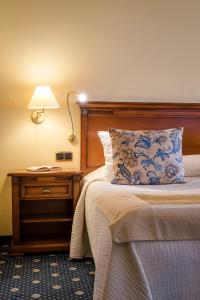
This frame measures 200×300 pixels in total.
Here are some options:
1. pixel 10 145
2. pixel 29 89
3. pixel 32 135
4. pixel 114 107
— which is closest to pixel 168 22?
pixel 114 107

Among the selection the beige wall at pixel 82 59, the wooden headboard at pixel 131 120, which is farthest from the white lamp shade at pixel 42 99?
the wooden headboard at pixel 131 120

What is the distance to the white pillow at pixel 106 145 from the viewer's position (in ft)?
9.04

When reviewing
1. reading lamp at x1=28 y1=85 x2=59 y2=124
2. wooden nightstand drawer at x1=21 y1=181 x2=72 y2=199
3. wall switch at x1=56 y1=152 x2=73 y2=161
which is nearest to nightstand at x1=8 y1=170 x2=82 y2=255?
wooden nightstand drawer at x1=21 y1=181 x2=72 y2=199

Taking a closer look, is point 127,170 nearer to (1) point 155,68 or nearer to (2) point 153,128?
(2) point 153,128

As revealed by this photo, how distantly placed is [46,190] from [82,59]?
116cm

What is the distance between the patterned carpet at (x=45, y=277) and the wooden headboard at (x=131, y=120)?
2.89ft

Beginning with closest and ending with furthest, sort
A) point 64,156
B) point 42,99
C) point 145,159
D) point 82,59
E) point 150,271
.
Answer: point 150,271
point 145,159
point 42,99
point 82,59
point 64,156

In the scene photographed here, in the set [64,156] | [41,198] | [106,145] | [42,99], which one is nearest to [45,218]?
[41,198]

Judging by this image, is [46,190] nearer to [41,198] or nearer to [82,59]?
[41,198]

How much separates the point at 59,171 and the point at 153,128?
1.01 m

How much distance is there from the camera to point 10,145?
3.02 meters

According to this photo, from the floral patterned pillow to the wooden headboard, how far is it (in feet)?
1.72

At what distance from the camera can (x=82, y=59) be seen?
9.71 feet

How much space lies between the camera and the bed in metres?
1.44
